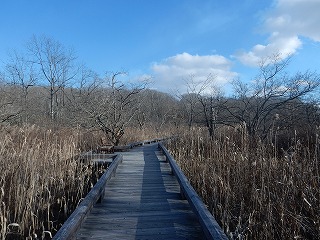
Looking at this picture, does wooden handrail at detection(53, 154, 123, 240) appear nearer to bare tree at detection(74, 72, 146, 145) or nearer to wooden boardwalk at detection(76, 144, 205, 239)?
wooden boardwalk at detection(76, 144, 205, 239)

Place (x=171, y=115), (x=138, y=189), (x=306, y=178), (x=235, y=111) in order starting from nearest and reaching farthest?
1. (x=306, y=178)
2. (x=138, y=189)
3. (x=235, y=111)
4. (x=171, y=115)

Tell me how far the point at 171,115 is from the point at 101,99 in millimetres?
20091

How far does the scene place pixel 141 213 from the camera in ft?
13.9

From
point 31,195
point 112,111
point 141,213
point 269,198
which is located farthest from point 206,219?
point 112,111

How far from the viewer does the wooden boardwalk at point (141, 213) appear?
3450mm

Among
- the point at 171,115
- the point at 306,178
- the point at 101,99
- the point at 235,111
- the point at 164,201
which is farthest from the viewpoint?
the point at 171,115

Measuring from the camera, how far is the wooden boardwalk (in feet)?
11.3

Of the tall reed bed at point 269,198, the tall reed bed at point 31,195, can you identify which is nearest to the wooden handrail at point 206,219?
the tall reed bed at point 269,198

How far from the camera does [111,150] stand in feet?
40.7

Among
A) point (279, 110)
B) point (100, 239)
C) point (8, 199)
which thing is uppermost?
point (279, 110)

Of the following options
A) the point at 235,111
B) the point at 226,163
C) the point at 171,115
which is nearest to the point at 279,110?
the point at 235,111

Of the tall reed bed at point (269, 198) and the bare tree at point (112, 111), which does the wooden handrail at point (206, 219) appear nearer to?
the tall reed bed at point (269, 198)

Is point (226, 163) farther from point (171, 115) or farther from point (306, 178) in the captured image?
point (171, 115)

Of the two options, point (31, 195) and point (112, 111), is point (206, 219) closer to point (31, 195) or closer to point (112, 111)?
point (31, 195)
